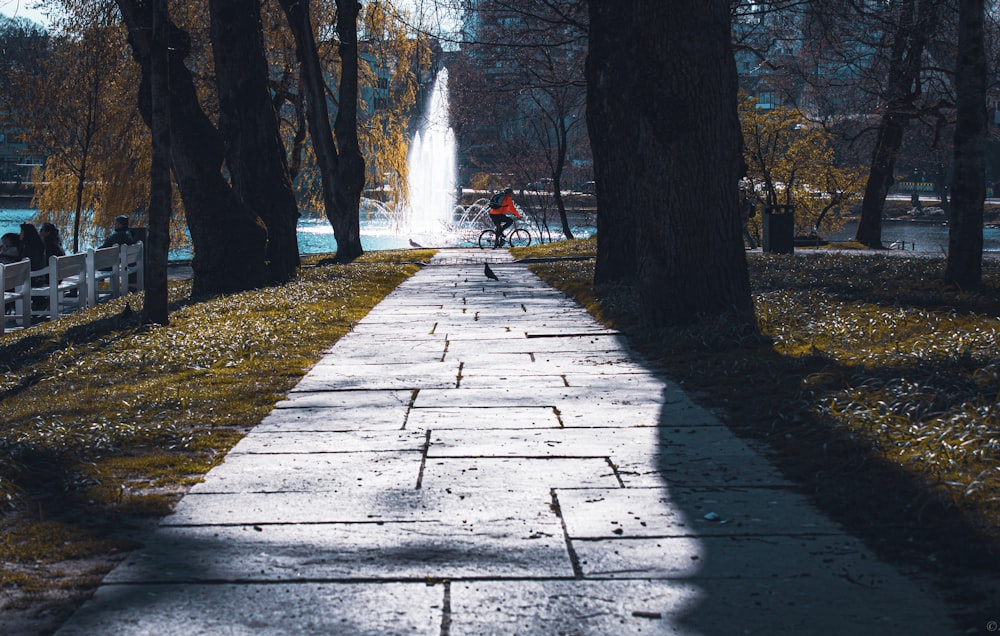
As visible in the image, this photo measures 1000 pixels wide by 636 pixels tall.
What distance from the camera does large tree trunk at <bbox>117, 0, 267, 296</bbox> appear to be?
15156 mm

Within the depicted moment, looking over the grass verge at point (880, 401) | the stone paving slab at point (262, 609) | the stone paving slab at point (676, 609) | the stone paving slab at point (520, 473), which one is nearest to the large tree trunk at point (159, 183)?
the grass verge at point (880, 401)

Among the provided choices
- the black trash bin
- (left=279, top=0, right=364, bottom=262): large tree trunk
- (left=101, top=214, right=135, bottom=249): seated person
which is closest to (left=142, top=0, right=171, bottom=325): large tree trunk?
(left=101, top=214, right=135, bottom=249): seated person

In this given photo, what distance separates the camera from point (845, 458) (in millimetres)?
5336

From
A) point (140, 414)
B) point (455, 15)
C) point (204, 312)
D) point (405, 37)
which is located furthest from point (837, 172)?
point (140, 414)

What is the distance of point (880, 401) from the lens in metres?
6.32

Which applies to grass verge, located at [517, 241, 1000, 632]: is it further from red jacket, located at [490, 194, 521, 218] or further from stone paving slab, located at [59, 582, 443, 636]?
red jacket, located at [490, 194, 521, 218]

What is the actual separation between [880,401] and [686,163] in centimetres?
405

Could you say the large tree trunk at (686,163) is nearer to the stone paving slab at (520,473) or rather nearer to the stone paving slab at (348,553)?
the stone paving slab at (520,473)

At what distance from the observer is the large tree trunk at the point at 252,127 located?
658 inches

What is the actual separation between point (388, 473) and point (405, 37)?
24304 mm

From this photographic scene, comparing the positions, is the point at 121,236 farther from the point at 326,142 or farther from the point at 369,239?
the point at 369,239

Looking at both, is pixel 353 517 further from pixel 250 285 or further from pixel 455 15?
pixel 455 15

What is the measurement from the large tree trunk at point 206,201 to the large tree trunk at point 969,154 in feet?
31.6

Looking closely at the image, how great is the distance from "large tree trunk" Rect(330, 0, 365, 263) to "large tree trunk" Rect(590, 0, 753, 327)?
16.0 m
